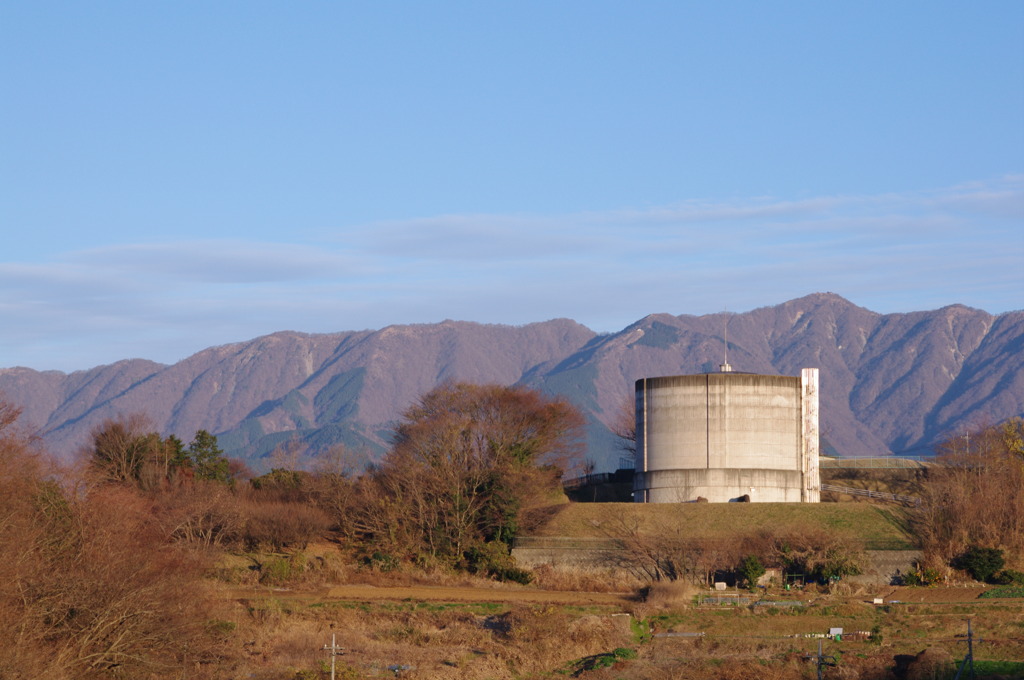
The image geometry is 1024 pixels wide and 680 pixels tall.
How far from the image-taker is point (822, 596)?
211 feet

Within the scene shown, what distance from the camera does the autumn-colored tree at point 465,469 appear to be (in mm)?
75875

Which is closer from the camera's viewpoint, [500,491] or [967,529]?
[967,529]

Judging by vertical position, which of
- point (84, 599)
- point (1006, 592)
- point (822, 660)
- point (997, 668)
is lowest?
point (997, 668)

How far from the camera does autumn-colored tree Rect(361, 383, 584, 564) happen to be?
7588cm

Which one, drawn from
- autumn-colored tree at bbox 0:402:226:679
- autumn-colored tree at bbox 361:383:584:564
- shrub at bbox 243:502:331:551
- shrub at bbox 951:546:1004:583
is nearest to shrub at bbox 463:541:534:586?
autumn-colored tree at bbox 361:383:584:564

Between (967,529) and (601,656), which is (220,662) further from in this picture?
(967,529)

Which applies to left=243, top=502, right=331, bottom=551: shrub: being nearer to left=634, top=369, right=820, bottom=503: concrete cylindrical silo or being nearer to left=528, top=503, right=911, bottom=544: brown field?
left=528, top=503, right=911, bottom=544: brown field

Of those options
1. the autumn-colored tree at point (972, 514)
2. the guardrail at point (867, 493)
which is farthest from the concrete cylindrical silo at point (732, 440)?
the autumn-colored tree at point (972, 514)

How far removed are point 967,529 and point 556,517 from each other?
21723 millimetres

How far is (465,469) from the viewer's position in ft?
264

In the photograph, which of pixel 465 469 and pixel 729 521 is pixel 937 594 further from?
pixel 465 469

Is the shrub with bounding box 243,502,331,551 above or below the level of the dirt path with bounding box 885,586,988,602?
above

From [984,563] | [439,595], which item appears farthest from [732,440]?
[439,595]

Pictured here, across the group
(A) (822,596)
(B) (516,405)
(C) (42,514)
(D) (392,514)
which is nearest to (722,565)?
(A) (822,596)
